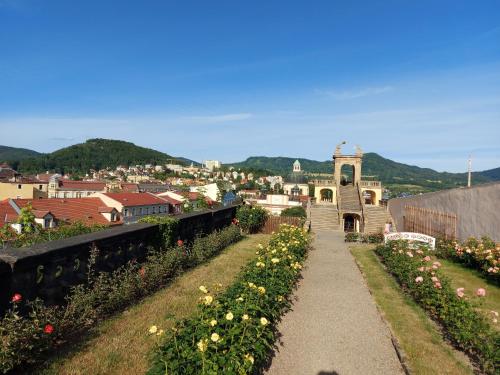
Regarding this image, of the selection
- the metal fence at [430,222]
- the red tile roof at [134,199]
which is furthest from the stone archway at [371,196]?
the red tile roof at [134,199]

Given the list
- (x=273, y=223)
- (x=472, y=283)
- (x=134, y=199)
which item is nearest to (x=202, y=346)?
(x=472, y=283)

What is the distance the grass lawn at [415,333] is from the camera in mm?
4898

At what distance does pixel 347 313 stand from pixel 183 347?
171 inches

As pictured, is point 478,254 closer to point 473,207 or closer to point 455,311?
point 473,207

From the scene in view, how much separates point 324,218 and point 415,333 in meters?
20.4

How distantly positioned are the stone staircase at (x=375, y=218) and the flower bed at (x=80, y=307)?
1818cm

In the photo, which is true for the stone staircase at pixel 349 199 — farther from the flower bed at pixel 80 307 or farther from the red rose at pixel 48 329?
the red rose at pixel 48 329

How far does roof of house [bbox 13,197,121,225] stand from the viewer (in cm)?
3472

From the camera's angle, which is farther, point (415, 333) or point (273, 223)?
point (273, 223)

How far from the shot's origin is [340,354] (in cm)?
516

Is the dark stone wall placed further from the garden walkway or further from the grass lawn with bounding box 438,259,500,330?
the grass lawn with bounding box 438,259,500,330

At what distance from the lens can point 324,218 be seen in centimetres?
2628

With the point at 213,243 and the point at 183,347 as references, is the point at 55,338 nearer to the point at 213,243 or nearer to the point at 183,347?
the point at 183,347

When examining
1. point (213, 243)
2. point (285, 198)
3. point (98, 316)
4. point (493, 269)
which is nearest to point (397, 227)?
point (493, 269)
